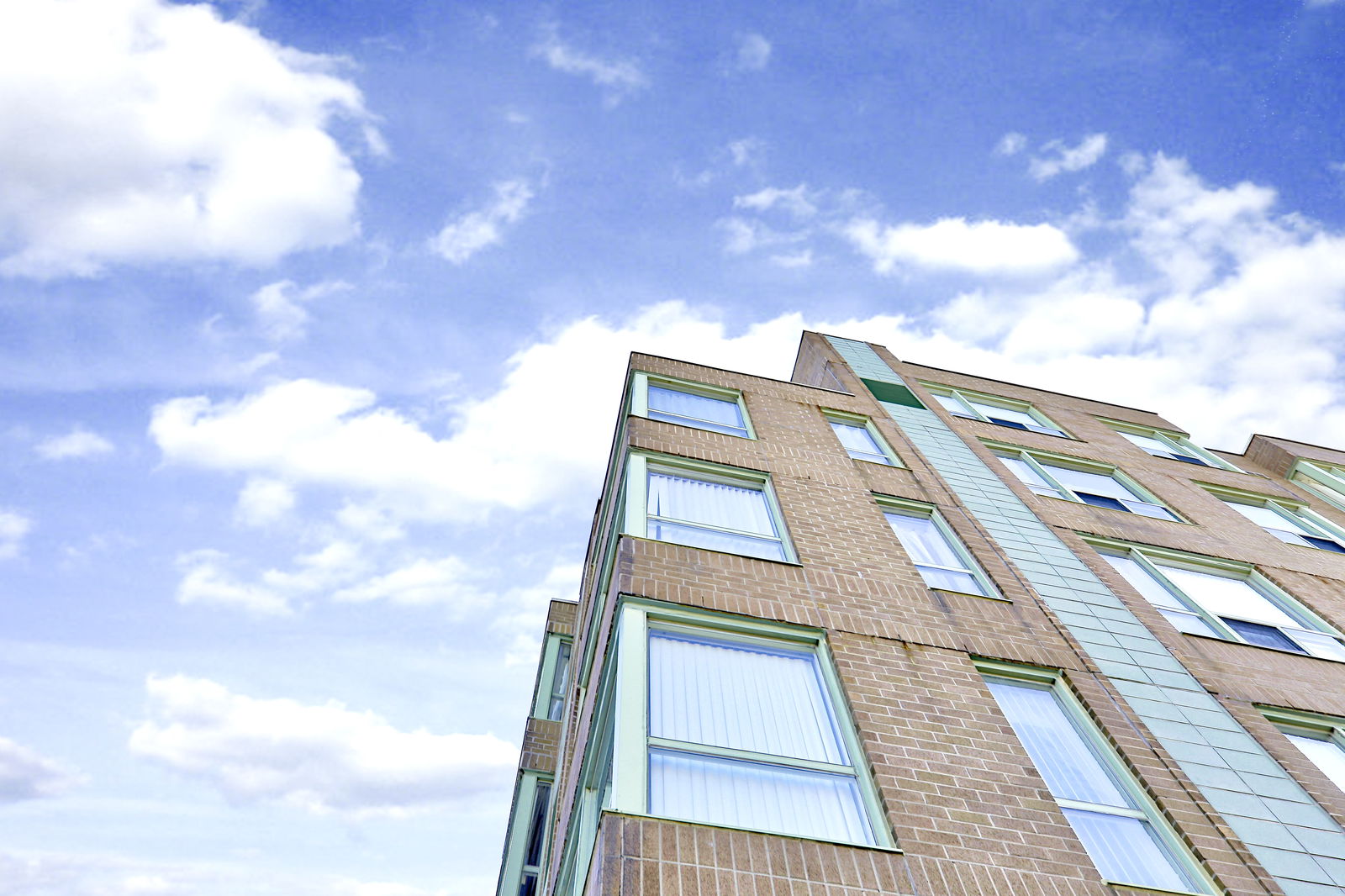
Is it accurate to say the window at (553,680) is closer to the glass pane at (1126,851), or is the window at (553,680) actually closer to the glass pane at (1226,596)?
the glass pane at (1226,596)

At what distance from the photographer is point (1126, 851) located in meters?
5.94

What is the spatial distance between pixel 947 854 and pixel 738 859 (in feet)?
4.82

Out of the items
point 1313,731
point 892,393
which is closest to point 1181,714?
point 1313,731

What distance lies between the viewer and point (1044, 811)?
573 cm

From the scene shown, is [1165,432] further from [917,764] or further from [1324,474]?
[917,764]

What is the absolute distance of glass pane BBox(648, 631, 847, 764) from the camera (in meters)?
5.98

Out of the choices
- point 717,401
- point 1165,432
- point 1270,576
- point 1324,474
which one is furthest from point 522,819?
point 1324,474

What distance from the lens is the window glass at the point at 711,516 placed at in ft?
28.5

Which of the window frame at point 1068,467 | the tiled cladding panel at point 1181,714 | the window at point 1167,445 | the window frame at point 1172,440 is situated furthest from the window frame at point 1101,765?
the window at point 1167,445

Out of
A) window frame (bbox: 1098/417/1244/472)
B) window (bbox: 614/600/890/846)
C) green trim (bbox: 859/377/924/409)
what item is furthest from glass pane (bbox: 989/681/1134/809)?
window frame (bbox: 1098/417/1244/472)

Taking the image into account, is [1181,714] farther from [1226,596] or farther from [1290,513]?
[1290,513]

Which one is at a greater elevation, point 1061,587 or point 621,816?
point 1061,587

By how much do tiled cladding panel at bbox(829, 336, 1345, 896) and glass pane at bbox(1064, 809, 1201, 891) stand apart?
759 millimetres

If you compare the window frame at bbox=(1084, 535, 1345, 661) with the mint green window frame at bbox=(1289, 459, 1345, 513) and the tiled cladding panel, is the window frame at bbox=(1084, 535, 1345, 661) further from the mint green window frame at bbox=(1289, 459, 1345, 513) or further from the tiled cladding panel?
the mint green window frame at bbox=(1289, 459, 1345, 513)
